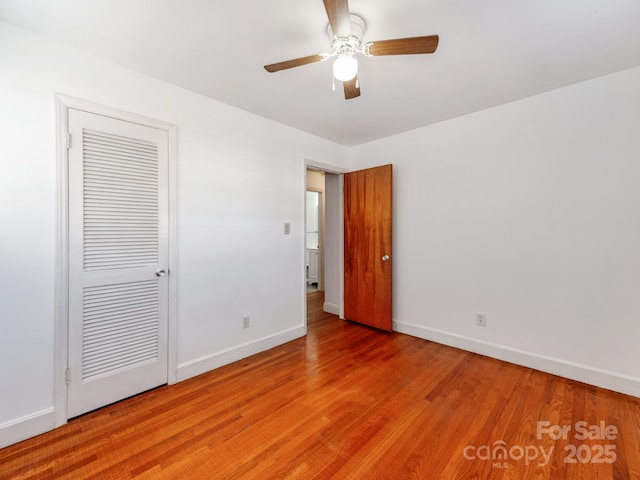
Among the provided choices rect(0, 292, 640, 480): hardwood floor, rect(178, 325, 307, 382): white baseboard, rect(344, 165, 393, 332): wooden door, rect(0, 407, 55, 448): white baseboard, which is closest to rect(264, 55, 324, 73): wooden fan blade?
rect(344, 165, 393, 332): wooden door

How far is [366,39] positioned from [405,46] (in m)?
0.39

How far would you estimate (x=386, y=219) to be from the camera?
3.40 metres

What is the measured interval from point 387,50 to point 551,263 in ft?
7.61

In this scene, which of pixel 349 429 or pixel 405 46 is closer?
pixel 405 46

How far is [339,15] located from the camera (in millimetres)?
1288

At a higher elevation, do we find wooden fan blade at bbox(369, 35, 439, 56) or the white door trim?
wooden fan blade at bbox(369, 35, 439, 56)

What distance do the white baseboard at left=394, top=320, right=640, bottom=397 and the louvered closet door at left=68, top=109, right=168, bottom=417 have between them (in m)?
2.79

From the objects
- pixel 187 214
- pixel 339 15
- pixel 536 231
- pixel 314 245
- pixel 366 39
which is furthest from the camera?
pixel 314 245

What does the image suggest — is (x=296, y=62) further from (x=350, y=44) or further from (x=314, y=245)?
(x=314, y=245)

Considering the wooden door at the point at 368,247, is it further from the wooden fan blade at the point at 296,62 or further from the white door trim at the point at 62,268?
the white door trim at the point at 62,268

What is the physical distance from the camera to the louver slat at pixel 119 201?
1.92 metres

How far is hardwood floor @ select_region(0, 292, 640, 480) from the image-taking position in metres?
1.48

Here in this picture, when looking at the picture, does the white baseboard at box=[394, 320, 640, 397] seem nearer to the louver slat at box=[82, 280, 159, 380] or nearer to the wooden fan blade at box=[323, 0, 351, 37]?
the louver slat at box=[82, 280, 159, 380]

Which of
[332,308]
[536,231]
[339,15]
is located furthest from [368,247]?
[339,15]
